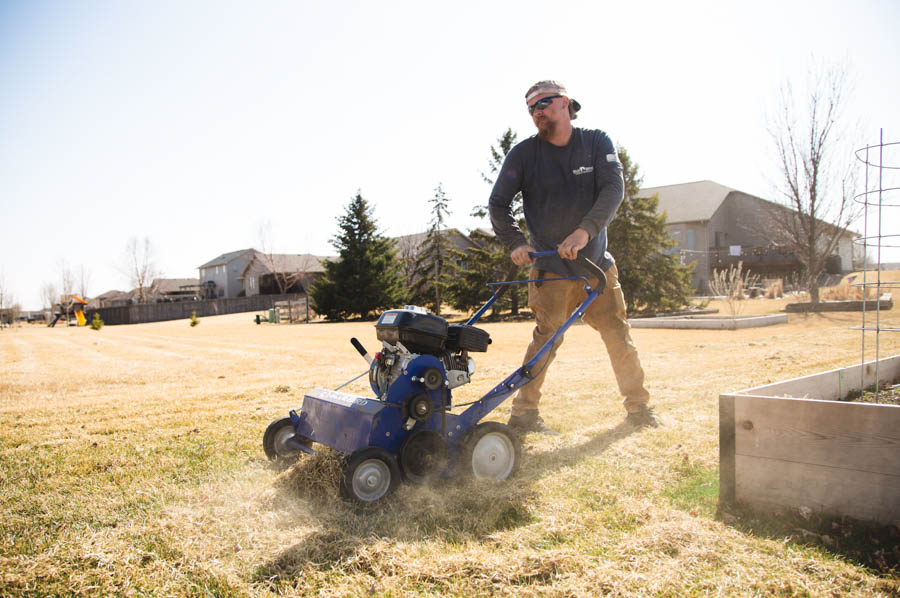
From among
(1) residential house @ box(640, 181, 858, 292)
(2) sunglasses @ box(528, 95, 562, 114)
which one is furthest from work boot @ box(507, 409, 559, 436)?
(1) residential house @ box(640, 181, 858, 292)

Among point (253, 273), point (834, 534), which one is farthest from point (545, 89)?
point (253, 273)

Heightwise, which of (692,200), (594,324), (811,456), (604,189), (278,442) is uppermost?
(692,200)

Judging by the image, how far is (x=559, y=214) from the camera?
12.4ft

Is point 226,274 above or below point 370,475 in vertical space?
above

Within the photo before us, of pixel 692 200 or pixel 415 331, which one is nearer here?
pixel 415 331

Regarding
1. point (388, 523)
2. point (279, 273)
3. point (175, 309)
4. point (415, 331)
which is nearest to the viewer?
point (388, 523)

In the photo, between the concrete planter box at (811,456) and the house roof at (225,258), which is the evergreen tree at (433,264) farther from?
the house roof at (225,258)

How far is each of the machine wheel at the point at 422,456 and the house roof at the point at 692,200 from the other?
42043 millimetres

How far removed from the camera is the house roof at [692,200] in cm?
4284

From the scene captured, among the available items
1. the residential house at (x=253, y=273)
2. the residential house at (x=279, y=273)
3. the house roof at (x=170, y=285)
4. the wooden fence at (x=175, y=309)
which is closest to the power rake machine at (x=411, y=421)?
the wooden fence at (x=175, y=309)

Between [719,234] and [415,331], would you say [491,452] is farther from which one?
[719,234]

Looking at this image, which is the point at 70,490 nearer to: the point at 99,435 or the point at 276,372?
the point at 99,435

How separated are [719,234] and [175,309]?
43158mm

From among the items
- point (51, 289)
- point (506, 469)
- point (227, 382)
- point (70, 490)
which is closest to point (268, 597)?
point (506, 469)
